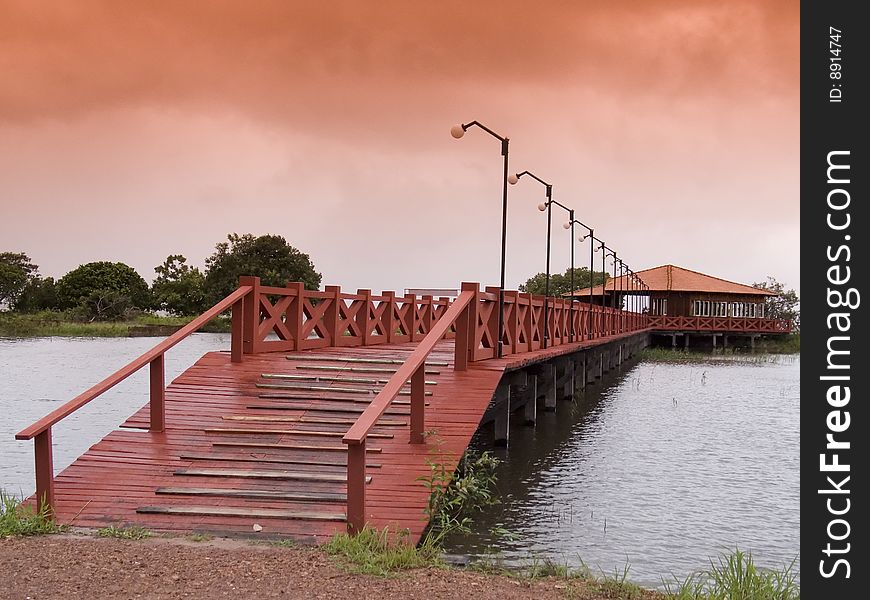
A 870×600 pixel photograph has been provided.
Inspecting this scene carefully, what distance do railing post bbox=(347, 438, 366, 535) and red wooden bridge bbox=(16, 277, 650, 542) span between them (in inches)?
0.4

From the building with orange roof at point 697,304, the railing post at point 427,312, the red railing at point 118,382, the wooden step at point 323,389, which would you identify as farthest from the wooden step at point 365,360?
the building with orange roof at point 697,304

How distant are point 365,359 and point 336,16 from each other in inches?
746

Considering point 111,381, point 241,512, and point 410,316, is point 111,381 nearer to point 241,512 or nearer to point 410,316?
point 241,512

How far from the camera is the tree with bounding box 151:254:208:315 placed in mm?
77562

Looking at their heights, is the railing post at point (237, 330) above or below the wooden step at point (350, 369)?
above

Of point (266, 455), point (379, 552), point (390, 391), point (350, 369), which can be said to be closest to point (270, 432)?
point (266, 455)

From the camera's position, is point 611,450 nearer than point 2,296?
Yes

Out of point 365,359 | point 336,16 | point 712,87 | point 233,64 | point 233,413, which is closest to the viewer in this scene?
point 233,413

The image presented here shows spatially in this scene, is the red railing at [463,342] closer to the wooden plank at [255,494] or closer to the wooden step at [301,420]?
the wooden plank at [255,494]

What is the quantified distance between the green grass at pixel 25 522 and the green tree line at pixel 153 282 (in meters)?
58.4

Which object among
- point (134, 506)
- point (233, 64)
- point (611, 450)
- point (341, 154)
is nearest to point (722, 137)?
point (341, 154)

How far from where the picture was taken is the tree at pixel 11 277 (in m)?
73.4
